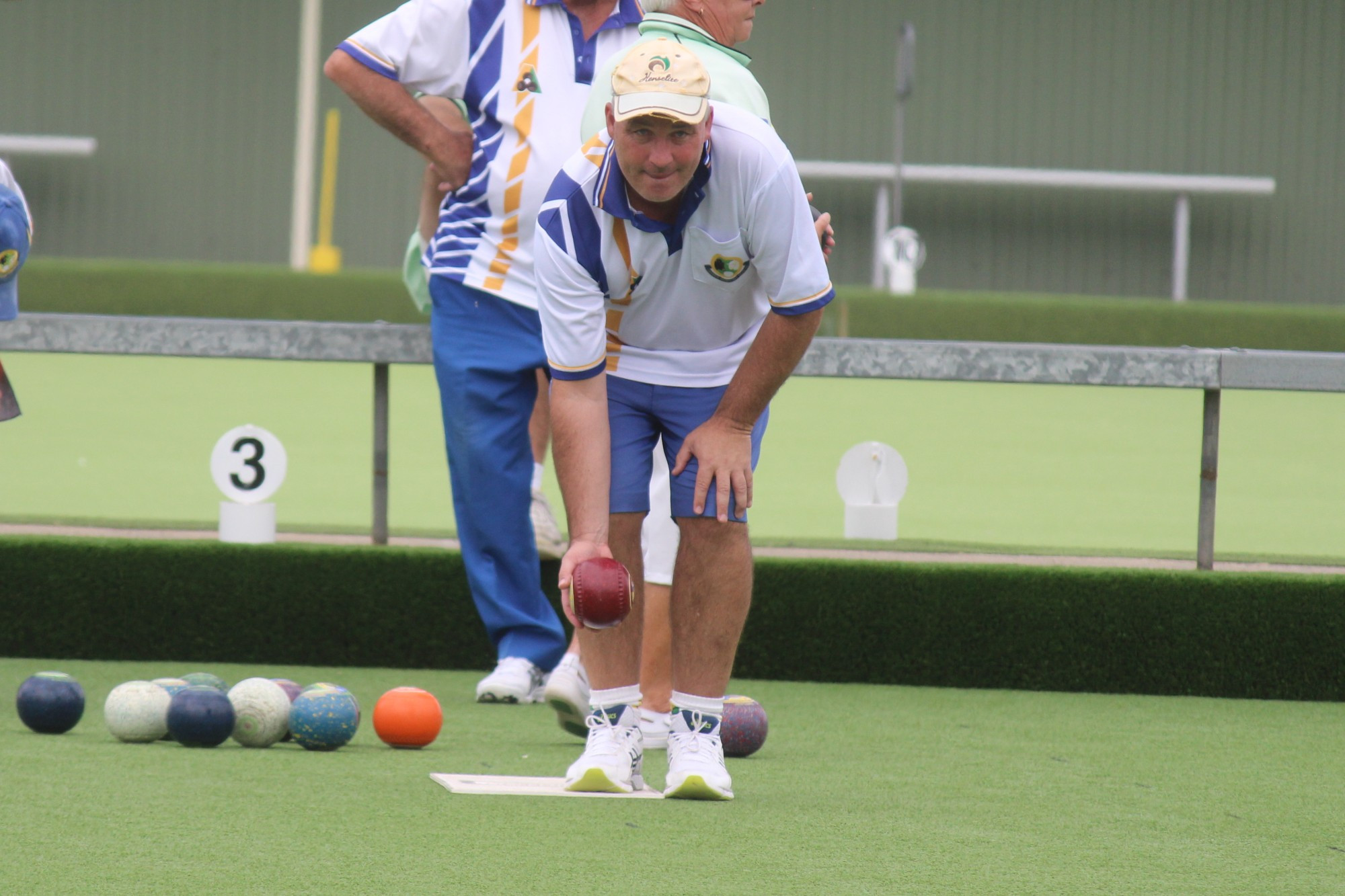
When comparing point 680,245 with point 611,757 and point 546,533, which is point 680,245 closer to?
point 611,757

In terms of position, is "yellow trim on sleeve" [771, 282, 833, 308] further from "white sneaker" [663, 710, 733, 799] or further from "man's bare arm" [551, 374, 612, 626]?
"white sneaker" [663, 710, 733, 799]

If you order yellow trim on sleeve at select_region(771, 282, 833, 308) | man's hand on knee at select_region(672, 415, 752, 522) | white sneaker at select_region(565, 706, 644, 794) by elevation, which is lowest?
white sneaker at select_region(565, 706, 644, 794)

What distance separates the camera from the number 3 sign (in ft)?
13.6

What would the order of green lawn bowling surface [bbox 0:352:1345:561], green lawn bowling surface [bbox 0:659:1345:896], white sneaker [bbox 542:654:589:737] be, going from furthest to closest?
1. green lawn bowling surface [bbox 0:352:1345:561]
2. white sneaker [bbox 542:654:589:737]
3. green lawn bowling surface [bbox 0:659:1345:896]

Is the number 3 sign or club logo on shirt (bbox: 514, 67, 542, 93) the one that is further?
the number 3 sign

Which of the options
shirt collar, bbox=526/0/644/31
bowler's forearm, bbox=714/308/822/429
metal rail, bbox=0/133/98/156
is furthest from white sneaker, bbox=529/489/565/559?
metal rail, bbox=0/133/98/156

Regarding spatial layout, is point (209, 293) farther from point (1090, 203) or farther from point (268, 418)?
point (1090, 203)

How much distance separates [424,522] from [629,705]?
240 cm

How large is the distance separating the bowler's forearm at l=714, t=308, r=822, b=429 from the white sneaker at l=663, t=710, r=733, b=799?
49 cm

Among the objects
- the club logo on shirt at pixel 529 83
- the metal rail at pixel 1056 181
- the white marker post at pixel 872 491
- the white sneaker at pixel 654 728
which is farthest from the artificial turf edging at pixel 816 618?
the metal rail at pixel 1056 181

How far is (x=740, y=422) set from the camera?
268cm

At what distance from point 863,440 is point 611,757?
2659 mm

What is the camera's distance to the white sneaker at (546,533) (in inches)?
160

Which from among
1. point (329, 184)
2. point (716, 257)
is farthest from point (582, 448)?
point (329, 184)
